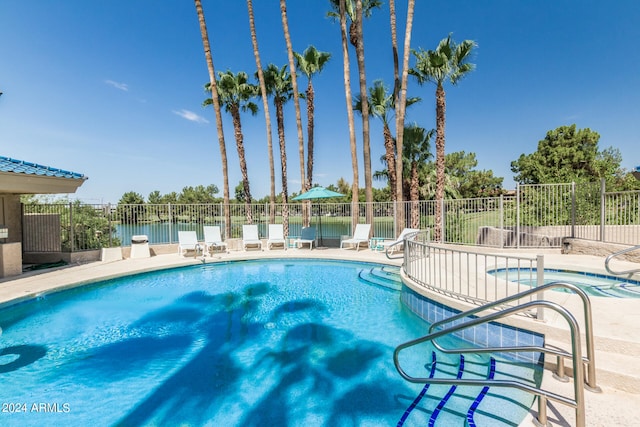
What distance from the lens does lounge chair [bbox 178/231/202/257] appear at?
467 inches

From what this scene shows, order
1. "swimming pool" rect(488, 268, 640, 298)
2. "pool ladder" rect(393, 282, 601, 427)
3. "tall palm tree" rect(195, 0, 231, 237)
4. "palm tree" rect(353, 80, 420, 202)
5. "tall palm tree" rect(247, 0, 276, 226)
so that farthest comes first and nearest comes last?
1. "palm tree" rect(353, 80, 420, 202)
2. "tall palm tree" rect(247, 0, 276, 226)
3. "tall palm tree" rect(195, 0, 231, 237)
4. "swimming pool" rect(488, 268, 640, 298)
5. "pool ladder" rect(393, 282, 601, 427)

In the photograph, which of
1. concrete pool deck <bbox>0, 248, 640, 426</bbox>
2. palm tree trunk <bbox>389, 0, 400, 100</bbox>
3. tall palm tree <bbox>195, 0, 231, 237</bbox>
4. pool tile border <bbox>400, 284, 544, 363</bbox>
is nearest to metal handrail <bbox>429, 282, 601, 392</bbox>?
concrete pool deck <bbox>0, 248, 640, 426</bbox>

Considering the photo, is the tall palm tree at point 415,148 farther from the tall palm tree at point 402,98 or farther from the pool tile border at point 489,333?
the pool tile border at point 489,333

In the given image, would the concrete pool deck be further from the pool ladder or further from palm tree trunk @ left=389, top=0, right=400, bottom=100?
palm tree trunk @ left=389, top=0, right=400, bottom=100

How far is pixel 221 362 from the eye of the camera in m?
4.11

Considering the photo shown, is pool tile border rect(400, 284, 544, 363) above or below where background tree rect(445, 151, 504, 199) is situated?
below

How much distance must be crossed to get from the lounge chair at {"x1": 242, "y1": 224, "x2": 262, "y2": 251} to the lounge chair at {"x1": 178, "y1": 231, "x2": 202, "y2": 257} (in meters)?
1.97

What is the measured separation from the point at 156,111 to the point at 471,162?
39923mm

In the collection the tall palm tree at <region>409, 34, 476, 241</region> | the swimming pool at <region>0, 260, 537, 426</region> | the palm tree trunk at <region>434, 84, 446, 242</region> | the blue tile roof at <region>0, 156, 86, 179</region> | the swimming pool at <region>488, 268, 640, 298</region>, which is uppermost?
the tall palm tree at <region>409, 34, 476, 241</region>

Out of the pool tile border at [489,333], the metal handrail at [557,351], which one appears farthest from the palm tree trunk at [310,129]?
the metal handrail at [557,351]

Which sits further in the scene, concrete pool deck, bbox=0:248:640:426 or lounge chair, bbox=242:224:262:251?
lounge chair, bbox=242:224:262:251

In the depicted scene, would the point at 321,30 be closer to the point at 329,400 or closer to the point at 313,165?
the point at 313,165

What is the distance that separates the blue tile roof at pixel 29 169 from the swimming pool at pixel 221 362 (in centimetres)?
363

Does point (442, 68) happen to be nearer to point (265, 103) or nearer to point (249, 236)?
point (265, 103)
